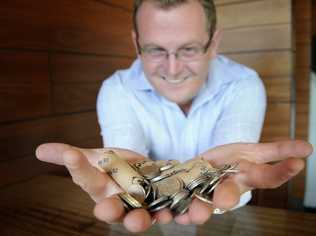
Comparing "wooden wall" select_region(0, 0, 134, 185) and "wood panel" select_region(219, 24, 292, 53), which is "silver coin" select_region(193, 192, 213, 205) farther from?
"wood panel" select_region(219, 24, 292, 53)

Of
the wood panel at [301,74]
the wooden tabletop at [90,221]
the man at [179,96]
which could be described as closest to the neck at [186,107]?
the man at [179,96]

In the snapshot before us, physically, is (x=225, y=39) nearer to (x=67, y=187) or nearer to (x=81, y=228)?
(x=67, y=187)

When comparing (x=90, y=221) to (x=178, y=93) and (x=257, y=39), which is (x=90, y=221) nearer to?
(x=178, y=93)

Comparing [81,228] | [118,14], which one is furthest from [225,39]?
[81,228]

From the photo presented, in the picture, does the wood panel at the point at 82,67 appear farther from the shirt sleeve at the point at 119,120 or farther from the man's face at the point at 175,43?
the man's face at the point at 175,43

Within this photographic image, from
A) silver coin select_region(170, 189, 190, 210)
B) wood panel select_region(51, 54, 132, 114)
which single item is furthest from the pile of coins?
wood panel select_region(51, 54, 132, 114)

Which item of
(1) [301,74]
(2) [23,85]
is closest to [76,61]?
(2) [23,85]
